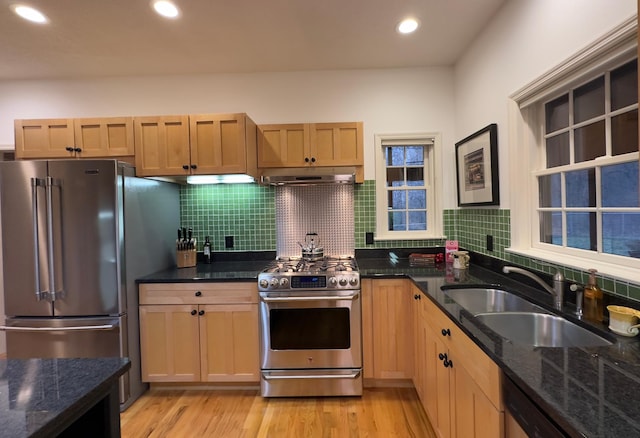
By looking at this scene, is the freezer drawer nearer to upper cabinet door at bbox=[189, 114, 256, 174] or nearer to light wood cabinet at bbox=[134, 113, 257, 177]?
light wood cabinet at bbox=[134, 113, 257, 177]

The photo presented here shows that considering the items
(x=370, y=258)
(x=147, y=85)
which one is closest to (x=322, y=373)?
(x=370, y=258)

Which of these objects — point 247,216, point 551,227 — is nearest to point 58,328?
point 247,216

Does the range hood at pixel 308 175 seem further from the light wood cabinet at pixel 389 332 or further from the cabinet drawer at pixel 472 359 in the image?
the cabinet drawer at pixel 472 359

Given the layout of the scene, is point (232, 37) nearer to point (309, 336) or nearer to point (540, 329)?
point (309, 336)

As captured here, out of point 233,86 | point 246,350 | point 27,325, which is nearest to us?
point 27,325

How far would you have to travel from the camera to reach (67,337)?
2234mm

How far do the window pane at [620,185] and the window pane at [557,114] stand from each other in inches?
16.6

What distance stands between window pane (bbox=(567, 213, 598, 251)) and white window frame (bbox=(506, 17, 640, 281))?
1.7 inches

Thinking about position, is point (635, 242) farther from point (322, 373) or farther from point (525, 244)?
point (322, 373)

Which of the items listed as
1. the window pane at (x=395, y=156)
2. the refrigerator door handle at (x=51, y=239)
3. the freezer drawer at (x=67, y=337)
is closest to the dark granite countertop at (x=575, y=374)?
the window pane at (x=395, y=156)

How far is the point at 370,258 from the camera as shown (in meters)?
3.00

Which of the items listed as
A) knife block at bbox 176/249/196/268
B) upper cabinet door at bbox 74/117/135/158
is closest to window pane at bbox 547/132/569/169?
knife block at bbox 176/249/196/268

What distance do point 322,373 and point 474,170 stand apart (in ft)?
6.46

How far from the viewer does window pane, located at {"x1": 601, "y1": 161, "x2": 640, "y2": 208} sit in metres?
1.34
